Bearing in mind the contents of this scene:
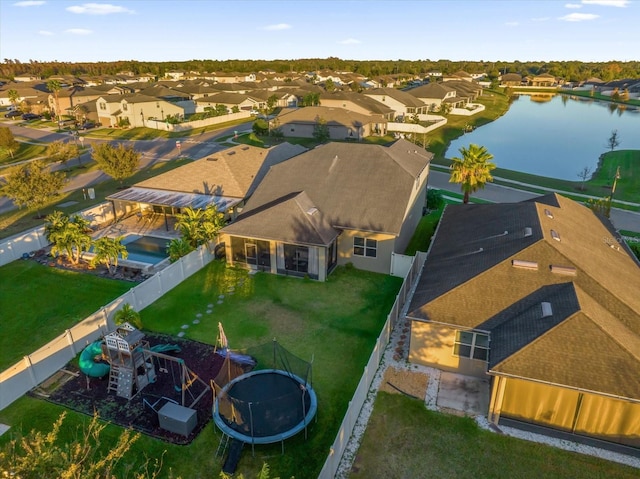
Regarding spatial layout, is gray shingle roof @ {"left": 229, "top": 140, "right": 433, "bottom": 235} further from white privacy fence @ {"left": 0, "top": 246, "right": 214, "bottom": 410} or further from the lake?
the lake

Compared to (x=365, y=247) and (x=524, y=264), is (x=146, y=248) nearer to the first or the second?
(x=365, y=247)

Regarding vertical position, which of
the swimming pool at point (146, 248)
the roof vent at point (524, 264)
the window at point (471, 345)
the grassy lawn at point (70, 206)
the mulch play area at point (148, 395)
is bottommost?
the mulch play area at point (148, 395)

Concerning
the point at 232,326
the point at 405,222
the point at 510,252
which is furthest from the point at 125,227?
the point at 510,252

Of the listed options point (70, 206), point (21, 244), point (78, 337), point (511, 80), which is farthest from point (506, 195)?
point (511, 80)

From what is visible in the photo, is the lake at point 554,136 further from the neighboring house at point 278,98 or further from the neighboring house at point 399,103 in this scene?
the neighboring house at point 278,98

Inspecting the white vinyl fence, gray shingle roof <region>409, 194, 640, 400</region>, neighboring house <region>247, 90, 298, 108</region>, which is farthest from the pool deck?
neighboring house <region>247, 90, 298, 108</region>

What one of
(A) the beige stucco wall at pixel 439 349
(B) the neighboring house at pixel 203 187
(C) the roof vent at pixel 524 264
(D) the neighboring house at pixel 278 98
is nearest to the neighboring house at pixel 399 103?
(D) the neighboring house at pixel 278 98
